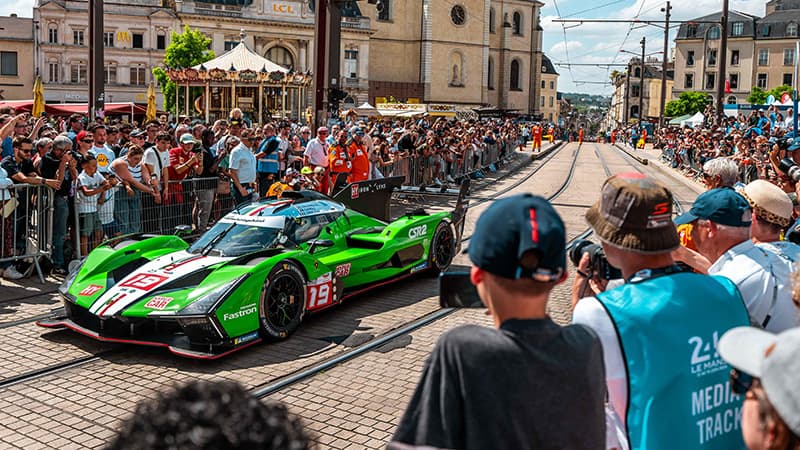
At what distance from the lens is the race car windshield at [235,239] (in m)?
8.10

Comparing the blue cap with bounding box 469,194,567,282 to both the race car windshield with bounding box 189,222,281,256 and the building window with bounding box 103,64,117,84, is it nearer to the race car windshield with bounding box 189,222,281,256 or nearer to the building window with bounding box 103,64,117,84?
the race car windshield with bounding box 189,222,281,256

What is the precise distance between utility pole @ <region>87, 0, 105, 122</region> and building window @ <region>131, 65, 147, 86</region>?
59.9 m

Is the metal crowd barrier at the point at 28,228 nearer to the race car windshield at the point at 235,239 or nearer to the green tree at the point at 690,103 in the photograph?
the race car windshield at the point at 235,239

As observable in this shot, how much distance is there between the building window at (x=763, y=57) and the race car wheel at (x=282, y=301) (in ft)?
332

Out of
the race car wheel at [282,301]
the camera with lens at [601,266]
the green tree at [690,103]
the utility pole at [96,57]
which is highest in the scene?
the green tree at [690,103]

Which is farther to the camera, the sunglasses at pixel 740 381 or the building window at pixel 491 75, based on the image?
the building window at pixel 491 75

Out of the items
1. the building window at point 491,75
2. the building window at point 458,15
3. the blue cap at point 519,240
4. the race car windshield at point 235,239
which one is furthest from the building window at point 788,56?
the blue cap at point 519,240

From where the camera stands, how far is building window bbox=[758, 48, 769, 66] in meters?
95.3

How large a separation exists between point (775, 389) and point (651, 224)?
123cm

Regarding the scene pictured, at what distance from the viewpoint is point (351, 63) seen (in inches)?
3199

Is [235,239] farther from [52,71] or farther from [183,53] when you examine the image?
[52,71]

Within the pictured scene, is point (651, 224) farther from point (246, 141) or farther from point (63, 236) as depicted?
point (246, 141)

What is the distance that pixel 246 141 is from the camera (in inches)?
513

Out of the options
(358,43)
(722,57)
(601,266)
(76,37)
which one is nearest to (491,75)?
(358,43)
